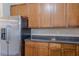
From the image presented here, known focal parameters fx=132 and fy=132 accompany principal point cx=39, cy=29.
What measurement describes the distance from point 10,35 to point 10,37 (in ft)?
0.10

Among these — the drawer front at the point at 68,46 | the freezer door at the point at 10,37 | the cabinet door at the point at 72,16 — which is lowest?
the drawer front at the point at 68,46

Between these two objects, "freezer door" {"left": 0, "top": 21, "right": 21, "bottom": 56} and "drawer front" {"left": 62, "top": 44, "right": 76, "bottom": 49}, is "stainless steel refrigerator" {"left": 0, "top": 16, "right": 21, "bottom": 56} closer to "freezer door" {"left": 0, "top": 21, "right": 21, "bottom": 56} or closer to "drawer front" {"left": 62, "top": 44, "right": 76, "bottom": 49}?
"freezer door" {"left": 0, "top": 21, "right": 21, "bottom": 56}

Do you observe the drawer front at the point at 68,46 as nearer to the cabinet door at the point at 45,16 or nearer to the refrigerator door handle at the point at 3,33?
the cabinet door at the point at 45,16

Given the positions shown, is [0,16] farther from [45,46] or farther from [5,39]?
[45,46]

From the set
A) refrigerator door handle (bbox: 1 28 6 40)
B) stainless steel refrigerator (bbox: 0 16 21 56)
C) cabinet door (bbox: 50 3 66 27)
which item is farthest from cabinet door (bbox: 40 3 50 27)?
refrigerator door handle (bbox: 1 28 6 40)

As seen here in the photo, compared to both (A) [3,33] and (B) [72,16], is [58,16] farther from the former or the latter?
(A) [3,33]

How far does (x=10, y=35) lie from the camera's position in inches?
73.2

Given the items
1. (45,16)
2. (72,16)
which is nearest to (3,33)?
(45,16)

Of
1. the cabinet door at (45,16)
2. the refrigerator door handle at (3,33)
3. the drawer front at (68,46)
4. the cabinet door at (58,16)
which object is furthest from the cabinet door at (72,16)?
the refrigerator door handle at (3,33)

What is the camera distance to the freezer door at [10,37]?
5.94ft

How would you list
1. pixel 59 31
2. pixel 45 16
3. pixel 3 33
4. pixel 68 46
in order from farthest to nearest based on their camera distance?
1. pixel 59 31
2. pixel 45 16
3. pixel 68 46
4. pixel 3 33

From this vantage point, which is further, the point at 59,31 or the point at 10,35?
the point at 59,31

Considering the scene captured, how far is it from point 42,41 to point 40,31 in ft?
0.93

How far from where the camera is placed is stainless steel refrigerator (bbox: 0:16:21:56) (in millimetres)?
1799
